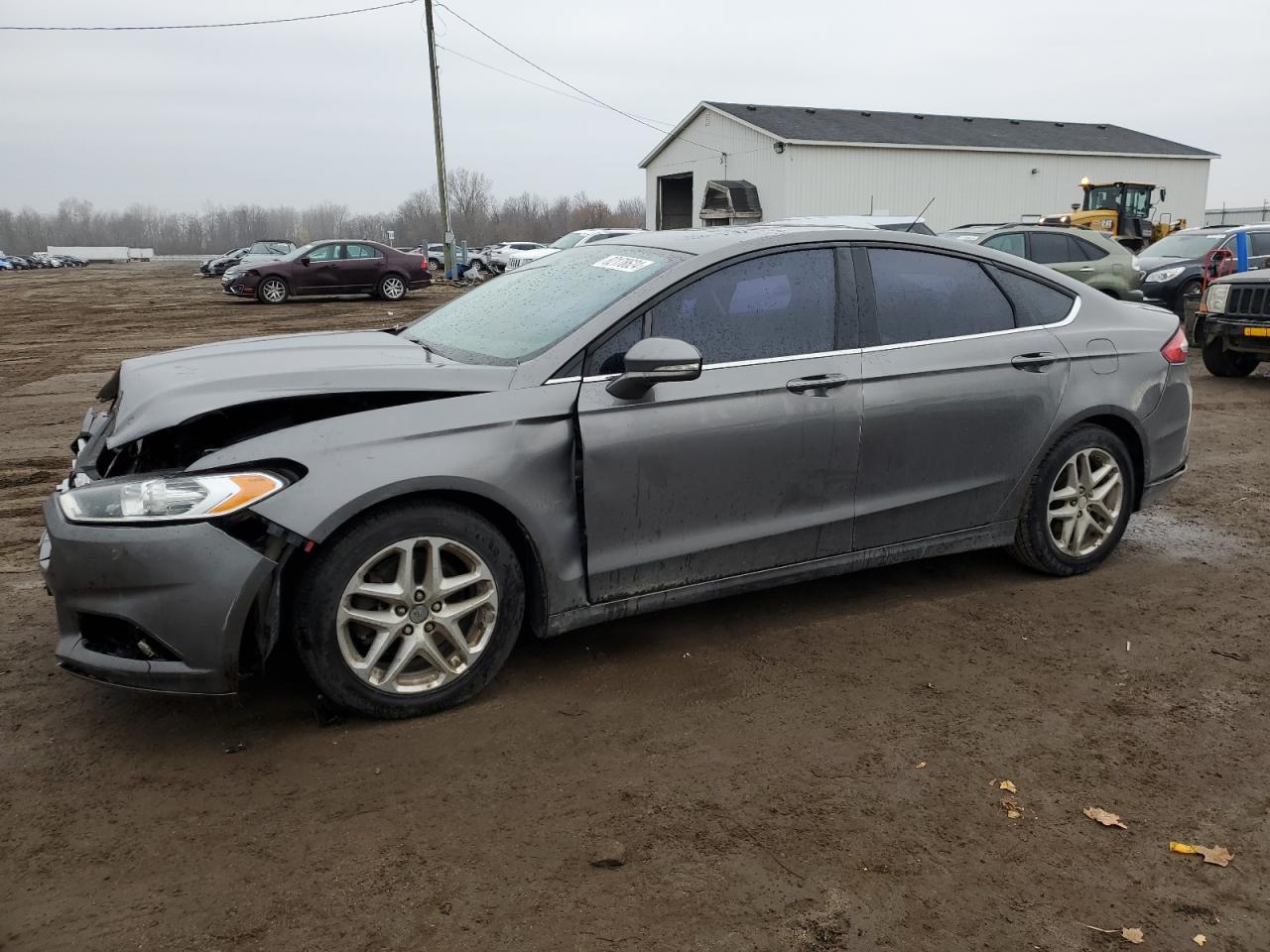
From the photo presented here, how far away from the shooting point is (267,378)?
3.39 metres

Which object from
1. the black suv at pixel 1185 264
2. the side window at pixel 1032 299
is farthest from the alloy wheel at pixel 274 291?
the side window at pixel 1032 299

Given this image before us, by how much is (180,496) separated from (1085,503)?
12.6 feet

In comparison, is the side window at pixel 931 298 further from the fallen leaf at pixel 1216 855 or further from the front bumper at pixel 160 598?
the front bumper at pixel 160 598

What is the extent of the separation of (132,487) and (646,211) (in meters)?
45.3

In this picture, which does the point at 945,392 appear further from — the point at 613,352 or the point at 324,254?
the point at 324,254

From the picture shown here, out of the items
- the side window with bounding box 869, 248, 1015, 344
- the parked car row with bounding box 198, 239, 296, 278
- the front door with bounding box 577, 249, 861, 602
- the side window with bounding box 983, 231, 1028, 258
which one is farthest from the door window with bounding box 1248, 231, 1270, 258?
the parked car row with bounding box 198, 239, 296, 278

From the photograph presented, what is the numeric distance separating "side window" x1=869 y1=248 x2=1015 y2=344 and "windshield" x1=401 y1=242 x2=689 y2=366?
2.99ft

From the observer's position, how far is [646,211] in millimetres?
46625

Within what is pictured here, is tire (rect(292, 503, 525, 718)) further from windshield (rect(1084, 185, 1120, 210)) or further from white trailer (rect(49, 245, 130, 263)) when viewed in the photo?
white trailer (rect(49, 245, 130, 263))

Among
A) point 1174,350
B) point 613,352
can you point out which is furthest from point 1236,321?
point 613,352

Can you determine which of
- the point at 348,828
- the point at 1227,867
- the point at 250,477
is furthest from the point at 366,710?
the point at 1227,867

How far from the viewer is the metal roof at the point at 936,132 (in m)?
37.4

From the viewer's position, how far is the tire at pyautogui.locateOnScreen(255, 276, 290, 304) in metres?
24.3

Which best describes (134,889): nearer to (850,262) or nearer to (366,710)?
(366,710)
